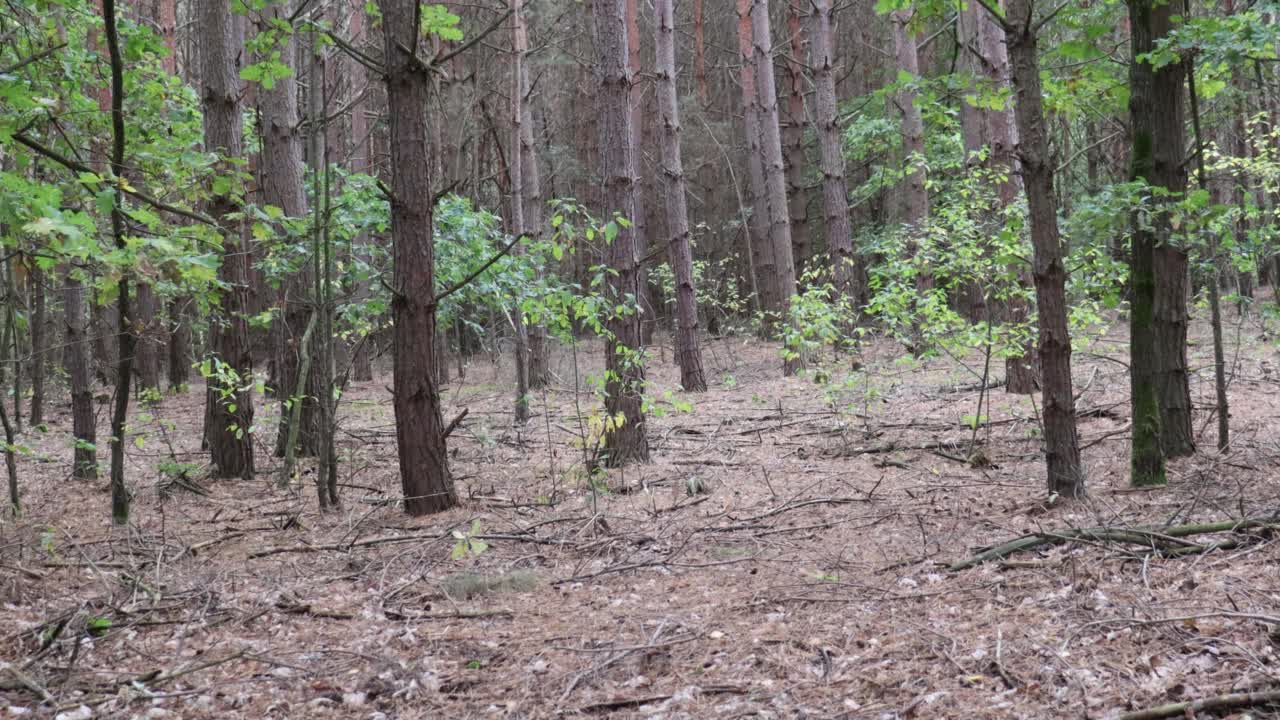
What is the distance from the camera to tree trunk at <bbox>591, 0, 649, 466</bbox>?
311 inches

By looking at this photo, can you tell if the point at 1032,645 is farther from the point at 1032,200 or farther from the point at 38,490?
the point at 38,490

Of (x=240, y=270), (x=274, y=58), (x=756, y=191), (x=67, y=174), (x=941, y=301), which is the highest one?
(x=756, y=191)

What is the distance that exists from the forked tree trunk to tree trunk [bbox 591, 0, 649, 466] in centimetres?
500

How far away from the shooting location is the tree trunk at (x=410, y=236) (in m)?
6.14

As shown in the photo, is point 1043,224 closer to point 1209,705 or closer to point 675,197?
point 1209,705

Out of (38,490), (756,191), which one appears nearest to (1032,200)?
(38,490)

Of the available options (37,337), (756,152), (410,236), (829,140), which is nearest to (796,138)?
(756,152)

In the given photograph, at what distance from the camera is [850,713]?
3020mm

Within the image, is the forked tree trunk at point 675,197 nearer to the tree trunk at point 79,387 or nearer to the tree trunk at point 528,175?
the tree trunk at point 528,175

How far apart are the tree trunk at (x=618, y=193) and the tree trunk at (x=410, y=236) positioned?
203cm

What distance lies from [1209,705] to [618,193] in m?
6.31

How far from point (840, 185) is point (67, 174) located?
12.8 m

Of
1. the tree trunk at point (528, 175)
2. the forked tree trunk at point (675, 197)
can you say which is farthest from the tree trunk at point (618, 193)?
the forked tree trunk at point (675, 197)

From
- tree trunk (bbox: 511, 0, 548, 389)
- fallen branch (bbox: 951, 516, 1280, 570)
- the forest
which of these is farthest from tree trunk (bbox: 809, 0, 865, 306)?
fallen branch (bbox: 951, 516, 1280, 570)
